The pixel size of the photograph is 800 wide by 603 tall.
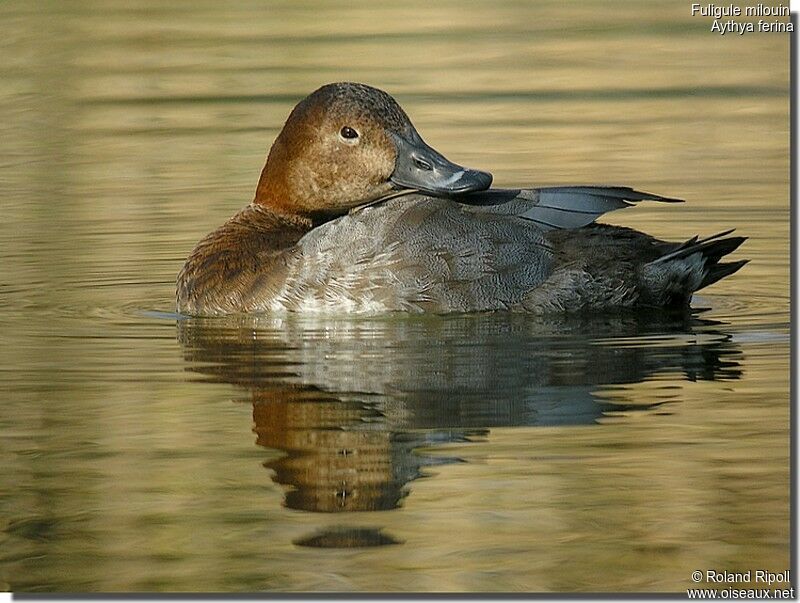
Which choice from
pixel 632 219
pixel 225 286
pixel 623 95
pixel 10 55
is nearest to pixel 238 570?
pixel 225 286

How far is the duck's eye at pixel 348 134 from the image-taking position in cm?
838

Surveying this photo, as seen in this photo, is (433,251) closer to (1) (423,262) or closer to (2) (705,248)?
(1) (423,262)

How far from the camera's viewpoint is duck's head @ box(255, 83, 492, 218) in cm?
824

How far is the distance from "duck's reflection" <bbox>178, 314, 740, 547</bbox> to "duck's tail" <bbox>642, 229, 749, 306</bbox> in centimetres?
18

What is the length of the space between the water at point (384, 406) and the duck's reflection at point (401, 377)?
0.02 meters

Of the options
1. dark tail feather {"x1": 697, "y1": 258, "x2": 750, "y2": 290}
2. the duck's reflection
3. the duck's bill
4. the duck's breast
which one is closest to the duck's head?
the duck's bill

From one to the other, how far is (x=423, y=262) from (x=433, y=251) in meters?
0.06

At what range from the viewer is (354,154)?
8.41 meters

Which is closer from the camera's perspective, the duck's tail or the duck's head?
the duck's tail

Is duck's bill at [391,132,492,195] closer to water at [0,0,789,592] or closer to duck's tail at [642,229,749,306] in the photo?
water at [0,0,789,592]

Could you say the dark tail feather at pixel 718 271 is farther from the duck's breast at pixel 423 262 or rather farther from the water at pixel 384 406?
the duck's breast at pixel 423 262

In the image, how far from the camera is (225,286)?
836cm

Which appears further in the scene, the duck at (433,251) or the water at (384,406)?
the duck at (433,251)

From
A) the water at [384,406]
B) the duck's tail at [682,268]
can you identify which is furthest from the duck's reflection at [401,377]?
the duck's tail at [682,268]
